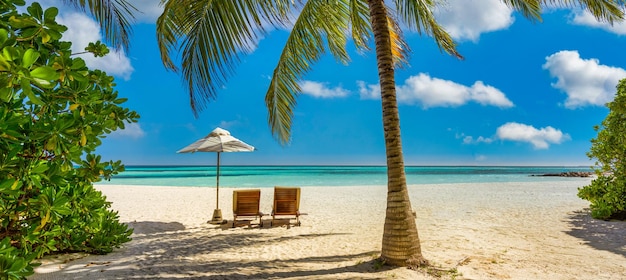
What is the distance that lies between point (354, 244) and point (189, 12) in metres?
4.53

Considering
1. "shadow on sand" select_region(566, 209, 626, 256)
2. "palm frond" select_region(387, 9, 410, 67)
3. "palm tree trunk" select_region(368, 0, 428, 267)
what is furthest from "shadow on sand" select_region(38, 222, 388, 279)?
"palm frond" select_region(387, 9, 410, 67)

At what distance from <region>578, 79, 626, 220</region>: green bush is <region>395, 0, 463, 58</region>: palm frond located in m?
4.20

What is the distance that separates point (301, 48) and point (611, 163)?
305 inches

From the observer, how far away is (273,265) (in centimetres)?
467

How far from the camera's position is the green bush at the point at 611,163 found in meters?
7.57

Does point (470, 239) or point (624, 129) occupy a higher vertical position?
point (624, 129)

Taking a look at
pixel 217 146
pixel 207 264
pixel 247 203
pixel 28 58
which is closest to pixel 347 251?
pixel 207 264

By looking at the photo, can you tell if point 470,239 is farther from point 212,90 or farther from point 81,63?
point 81,63

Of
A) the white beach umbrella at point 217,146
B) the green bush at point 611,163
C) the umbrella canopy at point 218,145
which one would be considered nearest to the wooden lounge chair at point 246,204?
the white beach umbrella at point 217,146

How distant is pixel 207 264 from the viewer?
469 centimetres

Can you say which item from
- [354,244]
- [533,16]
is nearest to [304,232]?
[354,244]

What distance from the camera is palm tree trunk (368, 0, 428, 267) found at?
14.4 ft

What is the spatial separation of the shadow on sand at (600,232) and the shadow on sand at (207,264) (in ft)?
13.3

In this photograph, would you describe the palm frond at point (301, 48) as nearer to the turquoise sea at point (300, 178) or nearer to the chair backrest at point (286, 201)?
the chair backrest at point (286, 201)
